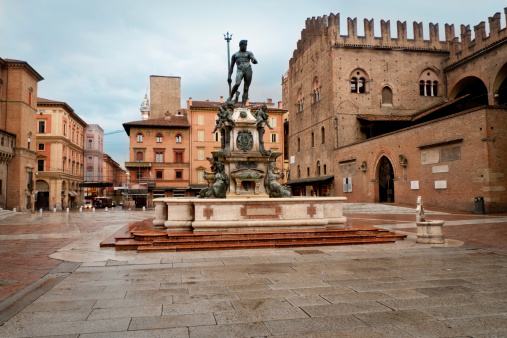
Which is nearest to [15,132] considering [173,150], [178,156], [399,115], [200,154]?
[173,150]

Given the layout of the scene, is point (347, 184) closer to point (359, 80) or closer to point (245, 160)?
point (359, 80)

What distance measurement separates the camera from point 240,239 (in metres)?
9.62

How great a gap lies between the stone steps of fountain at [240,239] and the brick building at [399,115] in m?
14.3

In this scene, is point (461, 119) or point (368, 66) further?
point (368, 66)

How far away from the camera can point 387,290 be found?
17.6 feet

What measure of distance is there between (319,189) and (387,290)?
37952 mm

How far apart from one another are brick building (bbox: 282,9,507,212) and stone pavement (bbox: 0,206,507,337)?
50.1 ft

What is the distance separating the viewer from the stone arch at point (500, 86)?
99.6 feet

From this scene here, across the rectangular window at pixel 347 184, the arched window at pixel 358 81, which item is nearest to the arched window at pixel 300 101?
the arched window at pixel 358 81

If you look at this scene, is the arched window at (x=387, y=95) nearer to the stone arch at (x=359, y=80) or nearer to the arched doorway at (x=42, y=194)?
the stone arch at (x=359, y=80)

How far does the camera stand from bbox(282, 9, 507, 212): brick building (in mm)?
21750

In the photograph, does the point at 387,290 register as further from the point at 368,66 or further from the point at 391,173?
the point at 368,66

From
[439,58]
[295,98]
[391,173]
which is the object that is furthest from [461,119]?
[295,98]

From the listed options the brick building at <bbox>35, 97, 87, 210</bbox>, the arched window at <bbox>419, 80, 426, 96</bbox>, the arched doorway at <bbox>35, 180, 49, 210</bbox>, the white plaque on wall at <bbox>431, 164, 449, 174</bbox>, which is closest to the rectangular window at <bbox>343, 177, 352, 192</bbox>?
the white plaque on wall at <bbox>431, 164, 449, 174</bbox>
